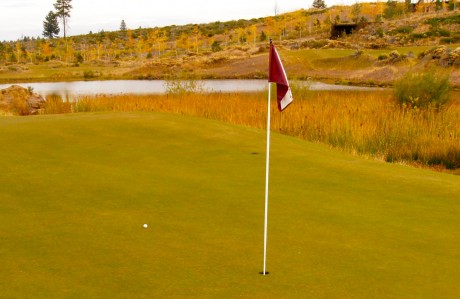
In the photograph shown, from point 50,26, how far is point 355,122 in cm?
13443

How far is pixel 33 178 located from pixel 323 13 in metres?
130

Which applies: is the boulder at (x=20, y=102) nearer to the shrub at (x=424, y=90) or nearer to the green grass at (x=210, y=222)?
the green grass at (x=210, y=222)

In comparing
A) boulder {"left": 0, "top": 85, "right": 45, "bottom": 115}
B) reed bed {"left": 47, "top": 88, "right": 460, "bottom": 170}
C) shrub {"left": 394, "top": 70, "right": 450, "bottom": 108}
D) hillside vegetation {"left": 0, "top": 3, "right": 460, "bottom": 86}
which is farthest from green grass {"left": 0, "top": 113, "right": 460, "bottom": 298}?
hillside vegetation {"left": 0, "top": 3, "right": 460, "bottom": 86}

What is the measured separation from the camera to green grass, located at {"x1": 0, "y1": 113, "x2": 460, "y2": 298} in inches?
204

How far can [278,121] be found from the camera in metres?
19.5

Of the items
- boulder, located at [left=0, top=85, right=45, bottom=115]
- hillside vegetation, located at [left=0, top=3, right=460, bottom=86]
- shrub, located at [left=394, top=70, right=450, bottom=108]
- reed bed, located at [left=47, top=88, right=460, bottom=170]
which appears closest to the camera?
reed bed, located at [left=47, top=88, right=460, bottom=170]

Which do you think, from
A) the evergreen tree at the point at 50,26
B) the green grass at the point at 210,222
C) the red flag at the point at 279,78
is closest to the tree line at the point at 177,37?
the evergreen tree at the point at 50,26

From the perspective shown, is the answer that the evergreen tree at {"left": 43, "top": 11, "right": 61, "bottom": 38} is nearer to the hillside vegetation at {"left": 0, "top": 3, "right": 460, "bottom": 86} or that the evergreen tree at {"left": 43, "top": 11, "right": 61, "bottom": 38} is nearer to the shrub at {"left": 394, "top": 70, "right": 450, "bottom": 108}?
the hillside vegetation at {"left": 0, "top": 3, "right": 460, "bottom": 86}

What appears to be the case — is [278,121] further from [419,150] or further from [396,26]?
[396,26]

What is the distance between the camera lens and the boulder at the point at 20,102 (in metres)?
24.8

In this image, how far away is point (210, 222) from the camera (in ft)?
22.8

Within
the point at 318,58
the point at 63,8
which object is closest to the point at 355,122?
the point at 318,58

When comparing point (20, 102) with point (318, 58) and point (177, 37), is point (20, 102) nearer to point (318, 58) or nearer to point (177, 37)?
point (318, 58)

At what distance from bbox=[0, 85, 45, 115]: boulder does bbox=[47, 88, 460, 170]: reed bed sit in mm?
2502
